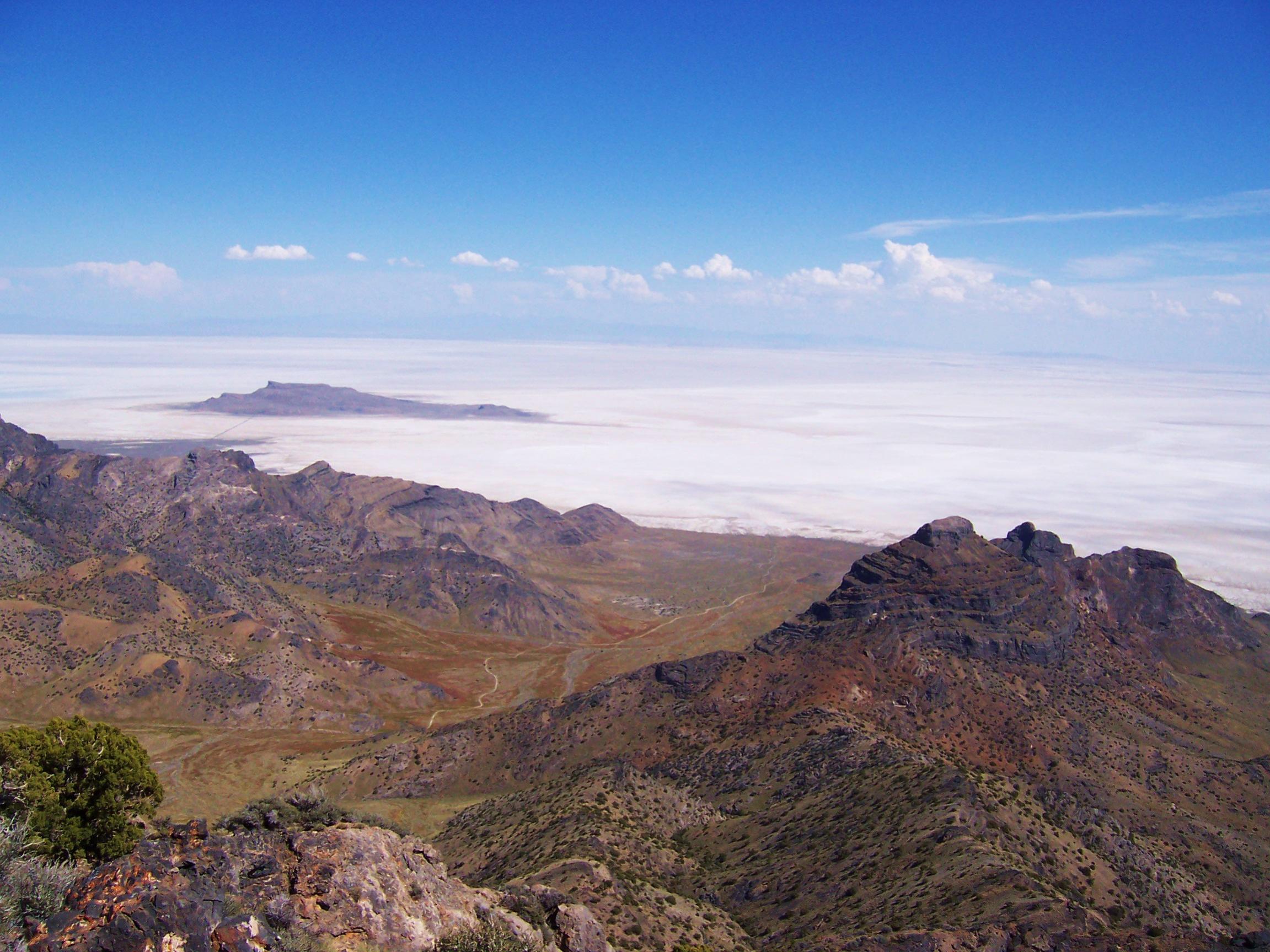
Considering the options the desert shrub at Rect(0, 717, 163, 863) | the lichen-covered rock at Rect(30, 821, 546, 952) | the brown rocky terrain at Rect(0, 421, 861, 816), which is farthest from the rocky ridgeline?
the brown rocky terrain at Rect(0, 421, 861, 816)

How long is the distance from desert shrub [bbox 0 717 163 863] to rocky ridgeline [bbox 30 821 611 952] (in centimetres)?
330

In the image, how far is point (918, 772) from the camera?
45.4 meters

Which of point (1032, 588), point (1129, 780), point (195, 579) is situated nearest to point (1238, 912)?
point (1129, 780)

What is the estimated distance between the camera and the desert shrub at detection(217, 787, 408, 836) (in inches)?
943

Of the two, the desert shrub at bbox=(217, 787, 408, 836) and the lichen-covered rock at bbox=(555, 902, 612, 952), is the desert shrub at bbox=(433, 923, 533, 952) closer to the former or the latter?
the lichen-covered rock at bbox=(555, 902, 612, 952)

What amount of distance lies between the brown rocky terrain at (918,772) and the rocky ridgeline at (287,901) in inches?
271

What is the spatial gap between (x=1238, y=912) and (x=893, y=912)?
64.9 feet

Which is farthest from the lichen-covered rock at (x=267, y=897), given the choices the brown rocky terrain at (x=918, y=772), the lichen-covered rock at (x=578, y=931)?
the brown rocky terrain at (x=918, y=772)

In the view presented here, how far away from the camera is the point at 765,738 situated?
56.2 metres

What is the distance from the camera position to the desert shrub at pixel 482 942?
70.5 ft

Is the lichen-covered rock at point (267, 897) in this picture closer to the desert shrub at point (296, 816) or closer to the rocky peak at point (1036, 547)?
the desert shrub at point (296, 816)

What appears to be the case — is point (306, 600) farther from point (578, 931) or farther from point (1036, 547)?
point (578, 931)

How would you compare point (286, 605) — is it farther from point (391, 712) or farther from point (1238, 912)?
point (1238, 912)

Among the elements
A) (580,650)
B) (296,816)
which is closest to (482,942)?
(296,816)
